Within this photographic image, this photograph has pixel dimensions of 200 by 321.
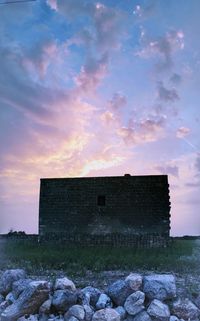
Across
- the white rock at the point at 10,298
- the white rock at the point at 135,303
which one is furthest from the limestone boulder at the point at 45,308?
the white rock at the point at 135,303

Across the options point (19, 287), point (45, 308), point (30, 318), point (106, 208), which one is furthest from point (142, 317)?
point (106, 208)

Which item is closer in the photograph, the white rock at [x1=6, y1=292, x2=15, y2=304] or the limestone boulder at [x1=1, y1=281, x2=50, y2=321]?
the limestone boulder at [x1=1, y1=281, x2=50, y2=321]

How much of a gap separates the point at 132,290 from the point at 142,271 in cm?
558

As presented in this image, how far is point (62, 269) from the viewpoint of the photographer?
16922 millimetres

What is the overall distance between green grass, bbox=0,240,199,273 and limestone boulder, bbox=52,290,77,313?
528 cm

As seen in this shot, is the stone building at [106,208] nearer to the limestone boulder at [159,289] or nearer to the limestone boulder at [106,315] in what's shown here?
the limestone boulder at [159,289]

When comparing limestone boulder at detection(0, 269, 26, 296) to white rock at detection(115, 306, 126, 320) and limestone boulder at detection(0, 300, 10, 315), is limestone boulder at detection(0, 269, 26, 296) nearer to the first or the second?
limestone boulder at detection(0, 300, 10, 315)

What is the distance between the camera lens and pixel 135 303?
35.2 ft

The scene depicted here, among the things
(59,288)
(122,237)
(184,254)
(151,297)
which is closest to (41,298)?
(59,288)

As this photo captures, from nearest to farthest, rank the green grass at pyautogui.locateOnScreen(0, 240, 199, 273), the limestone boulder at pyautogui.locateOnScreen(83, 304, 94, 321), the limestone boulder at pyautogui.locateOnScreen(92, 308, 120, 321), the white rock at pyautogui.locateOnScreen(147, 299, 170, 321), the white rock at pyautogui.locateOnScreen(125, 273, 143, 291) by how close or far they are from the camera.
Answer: the limestone boulder at pyautogui.locateOnScreen(92, 308, 120, 321) < the white rock at pyautogui.locateOnScreen(147, 299, 170, 321) < the limestone boulder at pyautogui.locateOnScreen(83, 304, 94, 321) < the white rock at pyautogui.locateOnScreen(125, 273, 143, 291) < the green grass at pyautogui.locateOnScreen(0, 240, 199, 273)

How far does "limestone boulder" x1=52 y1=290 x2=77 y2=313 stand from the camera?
1086 cm

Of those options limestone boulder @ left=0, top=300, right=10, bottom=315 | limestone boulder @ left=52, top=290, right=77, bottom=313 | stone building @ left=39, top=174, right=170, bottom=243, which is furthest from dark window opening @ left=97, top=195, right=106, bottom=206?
limestone boulder @ left=52, top=290, right=77, bottom=313

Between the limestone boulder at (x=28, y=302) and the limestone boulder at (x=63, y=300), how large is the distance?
0.30 m

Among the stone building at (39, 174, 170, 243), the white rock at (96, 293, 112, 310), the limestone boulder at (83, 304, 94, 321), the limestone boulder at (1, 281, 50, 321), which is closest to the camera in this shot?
the limestone boulder at (83, 304, 94, 321)
